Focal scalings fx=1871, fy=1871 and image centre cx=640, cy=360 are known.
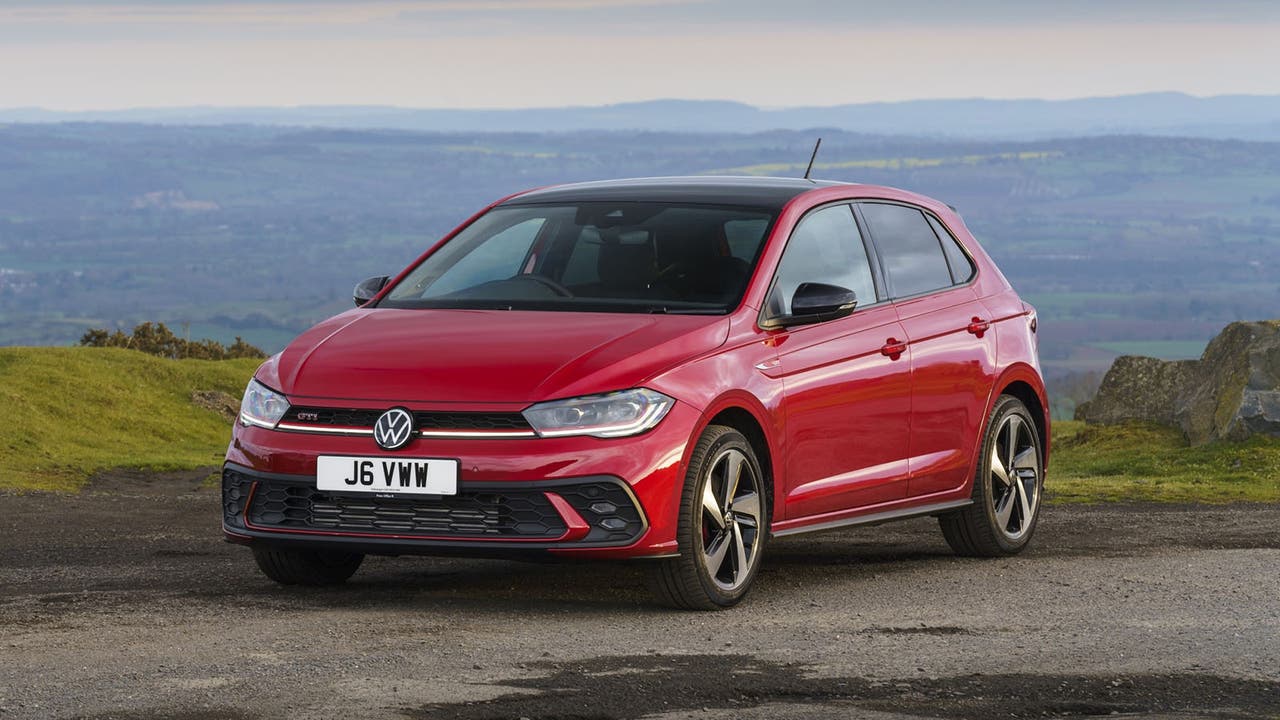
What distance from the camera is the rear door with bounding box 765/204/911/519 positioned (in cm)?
805

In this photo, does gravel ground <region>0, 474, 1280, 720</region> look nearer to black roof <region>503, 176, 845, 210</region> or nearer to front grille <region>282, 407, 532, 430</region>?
front grille <region>282, 407, 532, 430</region>

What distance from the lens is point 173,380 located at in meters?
26.7

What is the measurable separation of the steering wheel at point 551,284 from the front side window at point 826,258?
92 cm

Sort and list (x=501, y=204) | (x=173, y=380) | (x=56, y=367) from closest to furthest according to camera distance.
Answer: (x=501, y=204) → (x=56, y=367) → (x=173, y=380)

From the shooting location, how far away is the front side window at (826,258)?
830 centimetres

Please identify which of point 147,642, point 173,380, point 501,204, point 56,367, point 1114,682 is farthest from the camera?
point 173,380

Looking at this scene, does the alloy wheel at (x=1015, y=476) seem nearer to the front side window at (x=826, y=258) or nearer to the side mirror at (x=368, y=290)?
the front side window at (x=826, y=258)

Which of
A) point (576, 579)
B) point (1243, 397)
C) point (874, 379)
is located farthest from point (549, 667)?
point (1243, 397)

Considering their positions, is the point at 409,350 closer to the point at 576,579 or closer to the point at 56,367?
the point at 576,579

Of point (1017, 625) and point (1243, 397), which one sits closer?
point (1017, 625)

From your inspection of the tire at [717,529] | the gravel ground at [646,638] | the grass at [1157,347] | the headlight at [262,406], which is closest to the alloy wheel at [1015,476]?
the gravel ground at [646,638]

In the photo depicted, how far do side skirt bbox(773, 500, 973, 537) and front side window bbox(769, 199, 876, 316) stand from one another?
3.17 ft

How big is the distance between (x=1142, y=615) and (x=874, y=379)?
1.61m

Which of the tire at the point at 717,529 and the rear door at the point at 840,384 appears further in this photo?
the rear door at the point at 840,384
